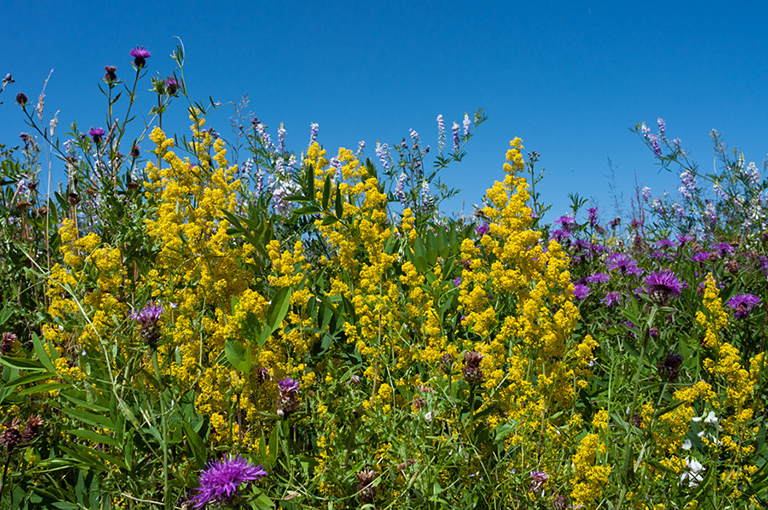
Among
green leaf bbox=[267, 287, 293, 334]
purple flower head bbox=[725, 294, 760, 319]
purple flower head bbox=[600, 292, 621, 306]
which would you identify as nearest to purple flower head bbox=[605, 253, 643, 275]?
purple flower head bbox=[600, 292, 621, 306]

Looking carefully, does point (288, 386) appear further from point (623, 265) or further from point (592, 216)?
point (592, 216)

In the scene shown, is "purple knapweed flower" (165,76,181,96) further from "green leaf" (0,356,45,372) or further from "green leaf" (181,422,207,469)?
"green leaf" (181,422,207,469)

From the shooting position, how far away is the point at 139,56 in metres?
2.67

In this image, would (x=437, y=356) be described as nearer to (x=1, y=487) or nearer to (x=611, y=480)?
(x=611, y=480)

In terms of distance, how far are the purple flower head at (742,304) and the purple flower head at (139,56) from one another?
3096mm

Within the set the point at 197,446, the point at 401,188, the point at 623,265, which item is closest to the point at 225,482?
the point at 197,446

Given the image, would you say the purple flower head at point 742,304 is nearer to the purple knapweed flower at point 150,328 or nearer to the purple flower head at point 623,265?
the purple flower head at point 623,265

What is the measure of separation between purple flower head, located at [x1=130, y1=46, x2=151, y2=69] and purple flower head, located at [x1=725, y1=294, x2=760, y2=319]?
122 inches

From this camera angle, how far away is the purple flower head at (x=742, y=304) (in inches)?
95.9

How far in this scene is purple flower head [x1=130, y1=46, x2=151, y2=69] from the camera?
104 inches

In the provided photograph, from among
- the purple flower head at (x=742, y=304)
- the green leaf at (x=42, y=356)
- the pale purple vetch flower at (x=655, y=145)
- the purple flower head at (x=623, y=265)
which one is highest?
the pale purple vetch flower at (x=655, y=145)

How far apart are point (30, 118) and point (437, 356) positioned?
248 centimetres

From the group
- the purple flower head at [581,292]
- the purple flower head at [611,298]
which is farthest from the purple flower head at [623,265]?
the purple flower head at [581,292]

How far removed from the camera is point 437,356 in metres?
1.55
